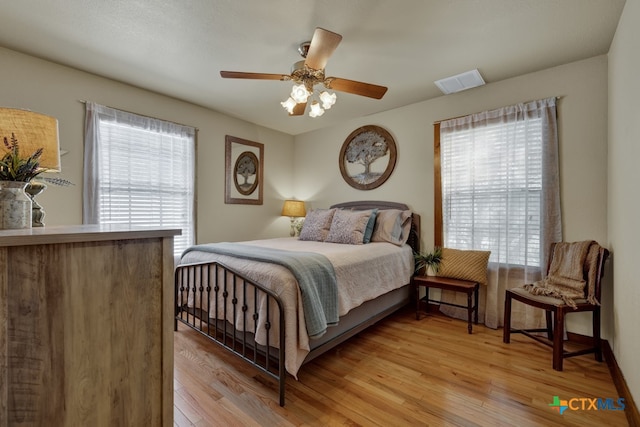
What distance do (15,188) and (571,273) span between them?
3.51m

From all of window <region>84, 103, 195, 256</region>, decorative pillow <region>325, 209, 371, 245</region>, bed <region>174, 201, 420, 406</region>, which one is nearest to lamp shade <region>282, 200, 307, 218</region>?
decorative pillow <region>325, 209, 371, 245</region>

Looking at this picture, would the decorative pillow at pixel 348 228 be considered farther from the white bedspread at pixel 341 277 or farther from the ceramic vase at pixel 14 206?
the ceramic vase at pixel 14 206

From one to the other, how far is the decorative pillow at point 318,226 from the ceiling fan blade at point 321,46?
195 centimetres

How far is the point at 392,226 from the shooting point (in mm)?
3336

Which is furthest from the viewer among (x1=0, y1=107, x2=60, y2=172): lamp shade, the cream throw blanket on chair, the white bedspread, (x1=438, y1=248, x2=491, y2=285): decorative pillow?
(x1=438, y1=248, x2=491, y2=285): decorative pillow

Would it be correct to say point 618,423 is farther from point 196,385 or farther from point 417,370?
point 196,385

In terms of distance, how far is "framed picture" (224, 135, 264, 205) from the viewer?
404 centimetres

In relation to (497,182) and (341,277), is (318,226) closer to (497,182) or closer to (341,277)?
(341,277)

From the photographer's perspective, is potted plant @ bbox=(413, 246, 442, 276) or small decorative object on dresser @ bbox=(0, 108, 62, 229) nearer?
small decorative object on dresser @ bbox=(0, 108, 62, 229)

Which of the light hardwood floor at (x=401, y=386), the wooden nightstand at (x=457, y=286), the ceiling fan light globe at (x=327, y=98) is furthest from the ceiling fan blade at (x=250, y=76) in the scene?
the wooden nightstand at (x=457, y=286)

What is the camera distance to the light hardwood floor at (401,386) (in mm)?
1637

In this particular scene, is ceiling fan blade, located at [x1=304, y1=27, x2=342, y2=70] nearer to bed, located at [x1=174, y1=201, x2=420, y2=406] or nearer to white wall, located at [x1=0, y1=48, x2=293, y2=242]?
bed, located at [x1=174, y1=201, x2=420, y2=406]

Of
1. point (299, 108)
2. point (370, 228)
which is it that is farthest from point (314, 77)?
point (370, 228)

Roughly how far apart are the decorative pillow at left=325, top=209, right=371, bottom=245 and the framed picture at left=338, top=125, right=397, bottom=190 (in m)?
0.72
